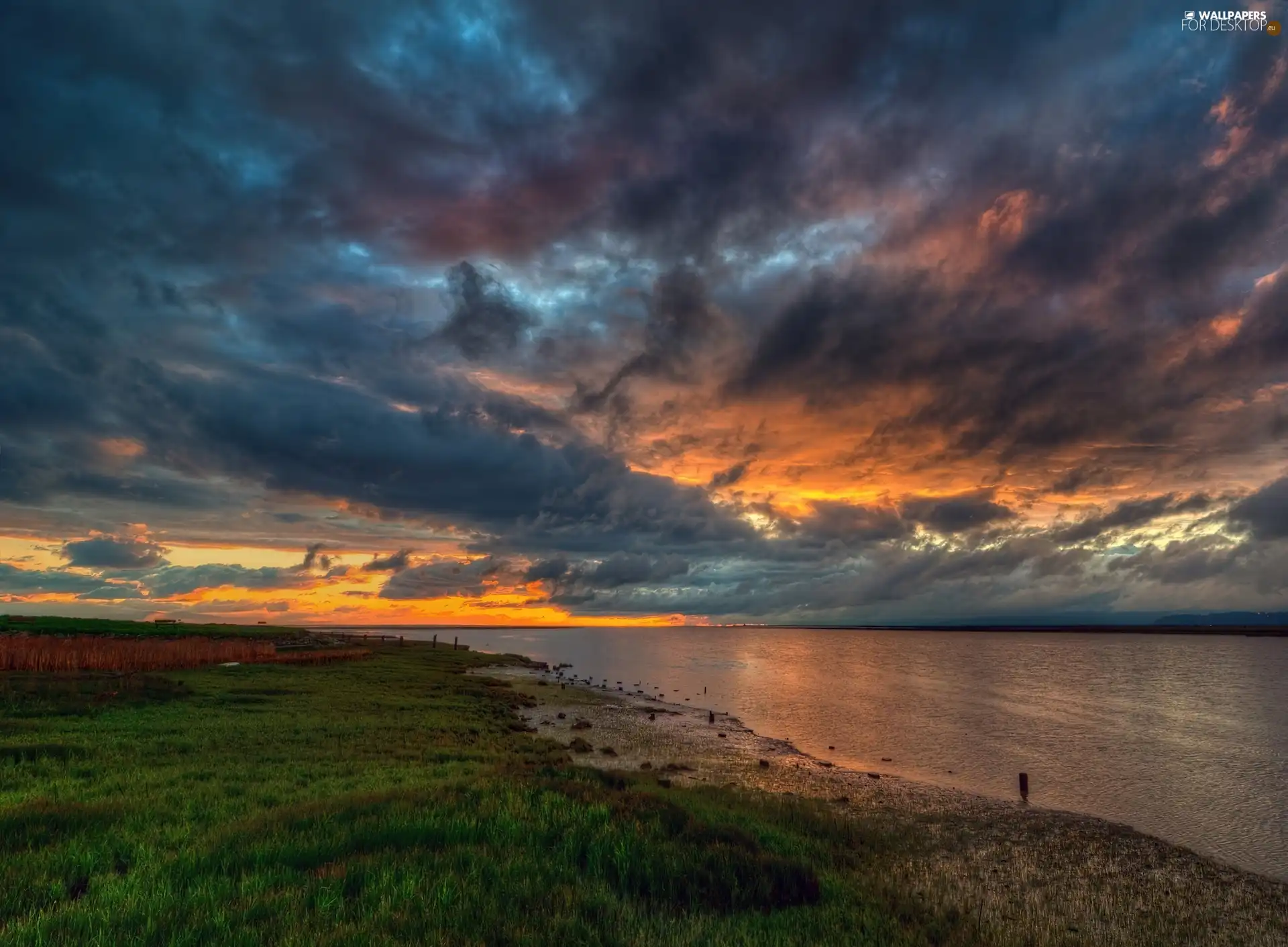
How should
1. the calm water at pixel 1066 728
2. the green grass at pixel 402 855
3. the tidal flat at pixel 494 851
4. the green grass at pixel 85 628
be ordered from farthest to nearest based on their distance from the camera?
1. the green grass at pixel 85 628
2. the calm water at pixel 1066 728
3. the tidal flat at pixel 494 851
4. the green grass at pixel 402 855

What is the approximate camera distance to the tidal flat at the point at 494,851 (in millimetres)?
8203

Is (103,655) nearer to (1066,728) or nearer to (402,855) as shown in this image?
(402,855)

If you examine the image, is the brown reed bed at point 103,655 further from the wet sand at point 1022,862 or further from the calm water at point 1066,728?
the calm water at point 1066,728

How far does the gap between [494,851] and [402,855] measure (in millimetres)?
1485

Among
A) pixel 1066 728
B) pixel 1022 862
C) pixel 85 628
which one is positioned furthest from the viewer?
pixel 85 628

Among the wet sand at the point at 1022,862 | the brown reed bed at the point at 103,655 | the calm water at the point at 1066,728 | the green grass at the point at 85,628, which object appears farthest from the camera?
the green grass at the point at 85,628

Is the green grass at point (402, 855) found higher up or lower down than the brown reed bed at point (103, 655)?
lower down

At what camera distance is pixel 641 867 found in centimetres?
1070

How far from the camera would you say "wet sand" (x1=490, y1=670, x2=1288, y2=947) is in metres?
14.8

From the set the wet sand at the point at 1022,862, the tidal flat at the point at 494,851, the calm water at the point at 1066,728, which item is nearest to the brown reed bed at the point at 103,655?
the tidal flat at the point at 494,851

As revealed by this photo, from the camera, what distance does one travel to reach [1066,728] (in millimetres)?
49438

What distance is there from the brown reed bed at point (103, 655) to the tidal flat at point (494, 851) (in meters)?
12.8

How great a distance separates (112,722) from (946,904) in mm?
29971

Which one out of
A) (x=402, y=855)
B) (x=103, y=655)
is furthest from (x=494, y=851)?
(x=103, y=655)
